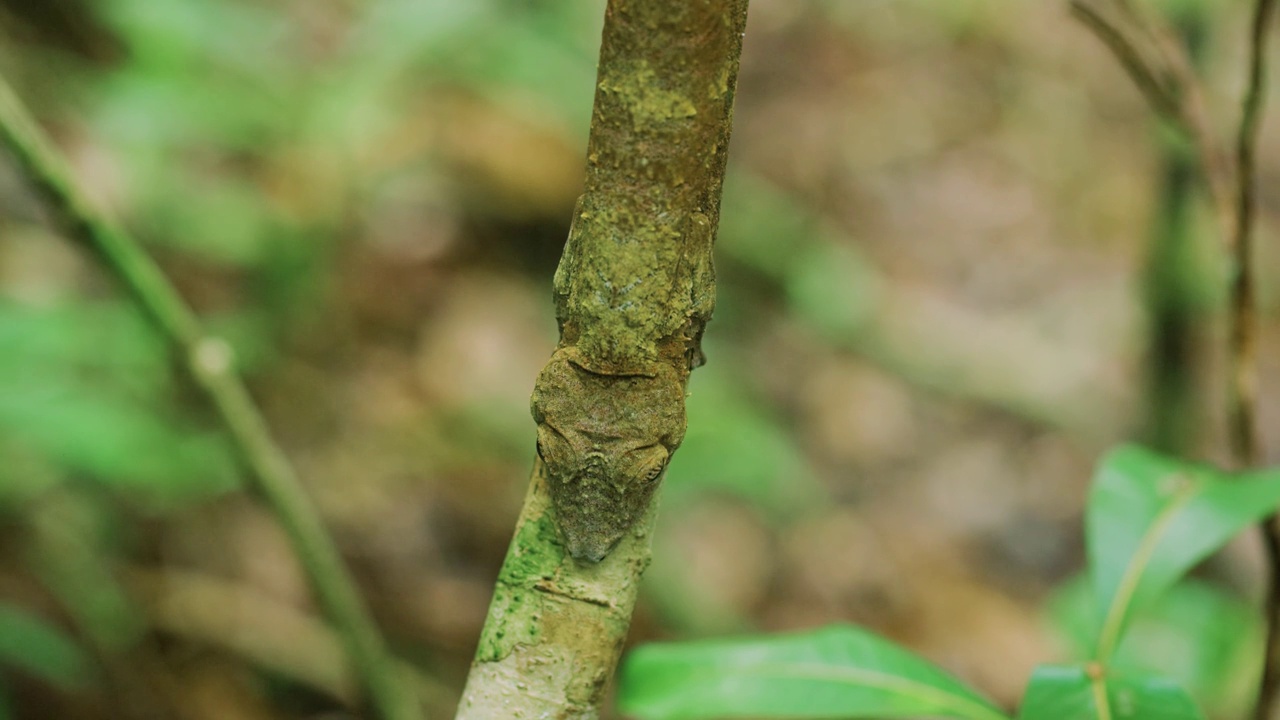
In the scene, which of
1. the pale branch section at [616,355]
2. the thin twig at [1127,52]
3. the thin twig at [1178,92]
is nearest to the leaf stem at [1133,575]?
the thin twig at [1178,92]

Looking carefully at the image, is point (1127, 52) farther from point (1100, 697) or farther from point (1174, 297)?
point (1174, 297)

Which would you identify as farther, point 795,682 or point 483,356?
point 483,356

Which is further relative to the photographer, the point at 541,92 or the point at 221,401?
the point at 541,92

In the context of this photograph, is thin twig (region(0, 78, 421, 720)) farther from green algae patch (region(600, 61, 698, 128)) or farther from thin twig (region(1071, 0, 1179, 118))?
thin twig (region(1071, 0, 1179, 118))

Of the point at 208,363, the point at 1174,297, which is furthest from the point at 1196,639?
the point at 208,363

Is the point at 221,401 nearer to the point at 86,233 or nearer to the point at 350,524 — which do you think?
the point at 86,233

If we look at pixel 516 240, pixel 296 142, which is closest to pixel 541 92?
pixel 516 240

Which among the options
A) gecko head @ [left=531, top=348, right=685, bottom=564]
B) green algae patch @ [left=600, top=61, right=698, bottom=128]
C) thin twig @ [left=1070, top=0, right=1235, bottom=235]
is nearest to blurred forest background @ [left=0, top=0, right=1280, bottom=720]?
thin twig @ [left=1070, top=0, right=1235, bottom=235]

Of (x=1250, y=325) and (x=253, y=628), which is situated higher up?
(x=253, y=628)
